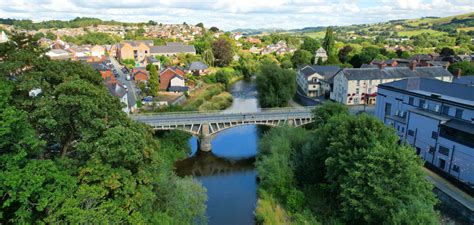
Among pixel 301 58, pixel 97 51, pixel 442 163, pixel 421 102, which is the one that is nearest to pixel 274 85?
pixel 421 102

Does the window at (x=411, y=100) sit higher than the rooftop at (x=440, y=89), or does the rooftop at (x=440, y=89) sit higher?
the rooftop at (x=440, y=89)

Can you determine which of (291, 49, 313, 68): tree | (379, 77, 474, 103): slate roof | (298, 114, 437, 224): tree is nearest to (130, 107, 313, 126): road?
(379, 77, 474, 103): slate roof

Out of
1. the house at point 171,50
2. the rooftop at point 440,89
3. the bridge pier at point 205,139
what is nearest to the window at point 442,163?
the rooftop at point 440,89

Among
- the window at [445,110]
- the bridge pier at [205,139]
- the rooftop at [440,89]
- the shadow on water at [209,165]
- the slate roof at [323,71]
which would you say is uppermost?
the rooftop at [440,89]

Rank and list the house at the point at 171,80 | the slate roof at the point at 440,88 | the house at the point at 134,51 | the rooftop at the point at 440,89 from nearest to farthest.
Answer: the rooftop at the point at 440,89, the slate roof at the point at 440,88, the house at the point at 171,80, the house at the point at 134,51

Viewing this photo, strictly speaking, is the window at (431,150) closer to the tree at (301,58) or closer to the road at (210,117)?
the road at (210,117)

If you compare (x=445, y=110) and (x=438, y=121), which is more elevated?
(x=445, y=110)

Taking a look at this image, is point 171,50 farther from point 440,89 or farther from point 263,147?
point 440,89
